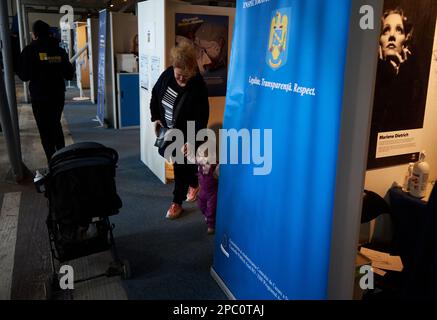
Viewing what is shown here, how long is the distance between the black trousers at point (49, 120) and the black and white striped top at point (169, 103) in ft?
5.50

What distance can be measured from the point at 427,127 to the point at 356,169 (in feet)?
4.29

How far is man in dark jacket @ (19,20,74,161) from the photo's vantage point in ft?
13.8

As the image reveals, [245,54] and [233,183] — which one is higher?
[245,54]

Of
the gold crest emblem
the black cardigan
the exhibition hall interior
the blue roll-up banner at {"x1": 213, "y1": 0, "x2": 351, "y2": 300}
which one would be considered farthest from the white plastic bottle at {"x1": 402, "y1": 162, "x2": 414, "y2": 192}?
the black cardigan

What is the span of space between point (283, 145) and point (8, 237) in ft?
8.46

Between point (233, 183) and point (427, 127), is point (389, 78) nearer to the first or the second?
point (427, 127)

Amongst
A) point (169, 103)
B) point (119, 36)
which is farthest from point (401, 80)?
point (119, 36)

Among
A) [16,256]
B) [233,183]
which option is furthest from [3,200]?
[233,183]

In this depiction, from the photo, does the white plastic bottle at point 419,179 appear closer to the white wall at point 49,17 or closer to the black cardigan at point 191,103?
the black cardigan at point 191,103

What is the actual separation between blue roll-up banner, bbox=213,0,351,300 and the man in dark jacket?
107 inches

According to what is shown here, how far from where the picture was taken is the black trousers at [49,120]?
14.5 feet

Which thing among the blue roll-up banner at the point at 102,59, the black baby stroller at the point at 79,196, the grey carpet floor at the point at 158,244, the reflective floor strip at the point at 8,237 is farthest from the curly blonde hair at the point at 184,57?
the blue roll-up banner at the point at 102,59

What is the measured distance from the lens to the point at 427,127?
2566 mm
